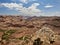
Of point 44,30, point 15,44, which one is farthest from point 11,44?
point 44,30

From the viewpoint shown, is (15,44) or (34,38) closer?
(34,38)

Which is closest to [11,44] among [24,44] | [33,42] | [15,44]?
[15,44]

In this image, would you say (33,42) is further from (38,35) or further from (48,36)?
(48,36)

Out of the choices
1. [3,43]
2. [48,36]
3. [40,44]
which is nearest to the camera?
[40,44]

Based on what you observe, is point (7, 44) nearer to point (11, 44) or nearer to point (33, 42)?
point (11, 44)

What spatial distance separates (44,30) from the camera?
30.1 metres

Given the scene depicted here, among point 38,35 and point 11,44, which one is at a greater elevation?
point 38,35

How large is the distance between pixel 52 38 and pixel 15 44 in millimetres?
8350

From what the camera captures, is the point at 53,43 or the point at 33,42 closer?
the point at 33,42

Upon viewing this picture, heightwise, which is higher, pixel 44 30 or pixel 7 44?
pixel 44 30

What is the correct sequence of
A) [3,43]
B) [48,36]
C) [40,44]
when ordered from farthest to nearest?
[3,43] → [48,36] → [40,44]

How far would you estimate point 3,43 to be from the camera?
103 ft

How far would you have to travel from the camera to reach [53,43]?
29.8m

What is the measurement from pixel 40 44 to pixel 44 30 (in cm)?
433
